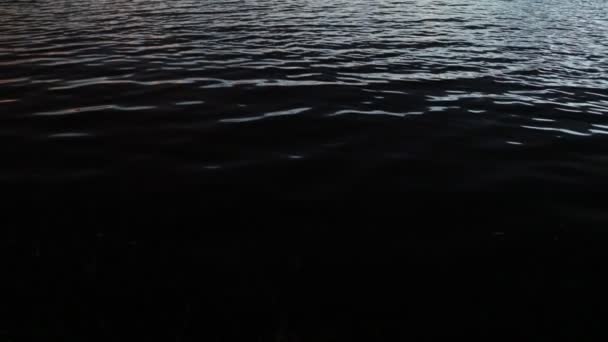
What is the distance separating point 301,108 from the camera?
8.03m

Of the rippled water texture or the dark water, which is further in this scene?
the rippled water texture

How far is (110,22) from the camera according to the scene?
19.5 metres

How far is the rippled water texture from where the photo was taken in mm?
5402

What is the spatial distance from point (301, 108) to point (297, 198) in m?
3.73

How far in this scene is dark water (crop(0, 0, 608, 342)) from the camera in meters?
3.09

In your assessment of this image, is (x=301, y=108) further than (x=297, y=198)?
Yes

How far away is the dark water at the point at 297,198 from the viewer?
10.1ft

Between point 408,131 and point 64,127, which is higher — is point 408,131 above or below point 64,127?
below

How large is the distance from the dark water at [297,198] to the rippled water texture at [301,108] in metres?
0.06

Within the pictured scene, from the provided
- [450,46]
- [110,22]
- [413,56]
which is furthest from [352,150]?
[110,22]

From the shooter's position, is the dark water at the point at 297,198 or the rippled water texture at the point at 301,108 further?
the rippled water texture at the point at 301,108

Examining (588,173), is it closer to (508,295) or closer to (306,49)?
(508,295)

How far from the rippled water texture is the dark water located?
0.06 metres

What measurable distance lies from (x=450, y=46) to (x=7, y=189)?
1573 centimetres
